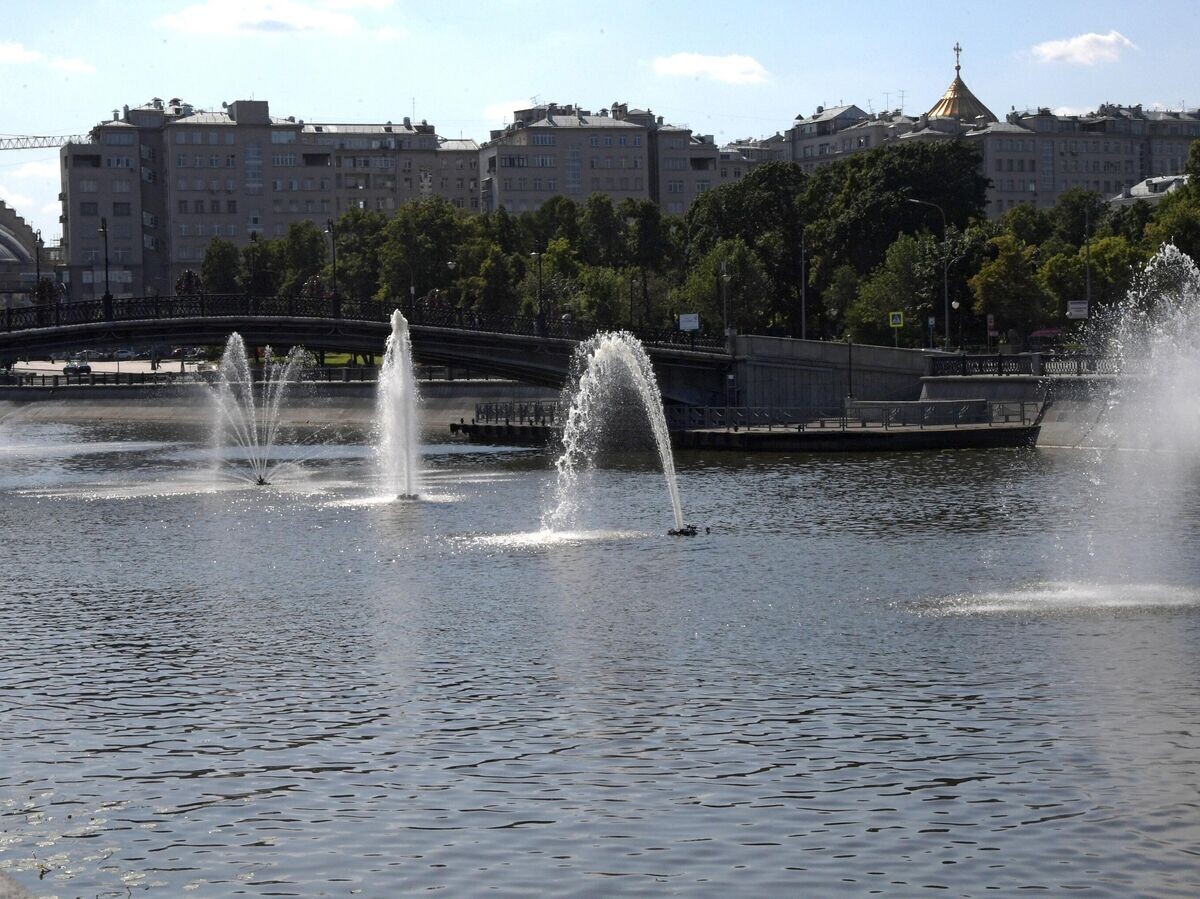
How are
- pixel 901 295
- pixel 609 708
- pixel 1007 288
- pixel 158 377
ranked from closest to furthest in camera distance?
pixel 609 708 < pixel 1007 288 < pixel 901 295 < pixel 158 377

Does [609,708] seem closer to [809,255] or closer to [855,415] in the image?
[855,415]

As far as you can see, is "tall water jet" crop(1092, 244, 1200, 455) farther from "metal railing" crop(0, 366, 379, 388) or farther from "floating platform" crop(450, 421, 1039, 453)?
"metal railing" crop(0, 366, 379, 388)

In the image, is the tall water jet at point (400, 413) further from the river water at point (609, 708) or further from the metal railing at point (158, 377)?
the metal railing at point (158, 377)

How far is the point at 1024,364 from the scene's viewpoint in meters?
92.1

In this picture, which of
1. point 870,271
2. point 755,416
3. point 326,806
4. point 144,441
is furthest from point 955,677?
point 870,271

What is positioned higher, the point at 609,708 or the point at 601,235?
the point at 601,235

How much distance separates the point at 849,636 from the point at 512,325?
6132cm

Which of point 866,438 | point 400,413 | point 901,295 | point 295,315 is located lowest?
point 866,438

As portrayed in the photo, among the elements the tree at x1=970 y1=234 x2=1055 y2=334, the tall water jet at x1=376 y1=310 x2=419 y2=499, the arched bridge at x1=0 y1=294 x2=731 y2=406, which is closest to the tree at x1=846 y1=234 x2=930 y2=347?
the tree at x1=970 y1=234 x2=1055 y2=334

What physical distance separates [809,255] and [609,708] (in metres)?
127

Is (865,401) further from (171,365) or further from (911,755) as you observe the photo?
(171,365)

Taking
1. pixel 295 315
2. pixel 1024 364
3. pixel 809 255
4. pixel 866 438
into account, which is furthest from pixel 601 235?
pixel 866 438

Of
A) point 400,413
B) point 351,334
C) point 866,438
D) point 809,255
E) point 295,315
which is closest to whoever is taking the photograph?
point 400,413

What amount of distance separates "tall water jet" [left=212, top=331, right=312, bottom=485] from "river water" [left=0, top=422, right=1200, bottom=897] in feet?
108
